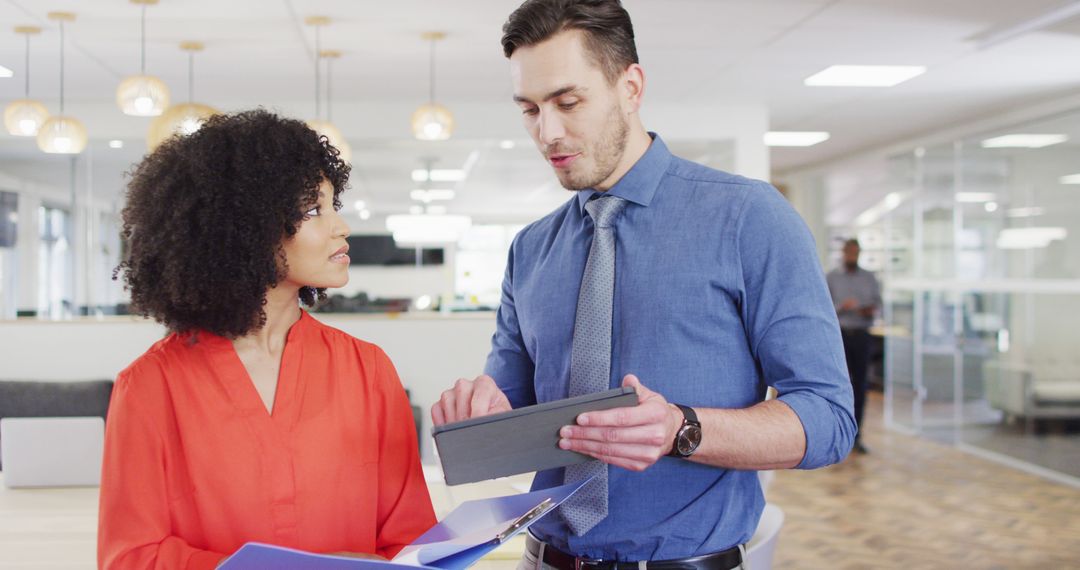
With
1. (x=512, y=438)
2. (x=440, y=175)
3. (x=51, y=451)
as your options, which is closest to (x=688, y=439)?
(x=512, y=438)

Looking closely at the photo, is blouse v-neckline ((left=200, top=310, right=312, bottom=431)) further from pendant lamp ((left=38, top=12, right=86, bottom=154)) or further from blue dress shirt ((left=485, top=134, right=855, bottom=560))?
pendant lamp ((left=38, top=12, right=86, bottom=154))

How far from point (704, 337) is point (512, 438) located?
0.37 m

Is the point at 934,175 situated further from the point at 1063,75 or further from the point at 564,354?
the point at 564,354

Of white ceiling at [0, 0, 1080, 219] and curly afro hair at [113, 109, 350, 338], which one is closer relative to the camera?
curly afro hair at [113, 109, 350, 338]

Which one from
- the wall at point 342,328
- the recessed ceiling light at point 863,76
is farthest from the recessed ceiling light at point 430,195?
the recessed ceiling light at point 863,76

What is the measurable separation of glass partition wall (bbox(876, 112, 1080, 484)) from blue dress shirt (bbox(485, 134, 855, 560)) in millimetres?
6120

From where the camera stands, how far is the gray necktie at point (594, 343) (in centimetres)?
132

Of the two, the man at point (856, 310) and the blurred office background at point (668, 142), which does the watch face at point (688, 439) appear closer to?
the blurred office background at point (668, 142)

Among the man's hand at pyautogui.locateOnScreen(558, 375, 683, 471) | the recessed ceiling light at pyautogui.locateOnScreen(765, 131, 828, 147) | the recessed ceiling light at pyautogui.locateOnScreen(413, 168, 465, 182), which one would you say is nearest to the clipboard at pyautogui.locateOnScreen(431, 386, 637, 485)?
the man's hand at pyautogui.locateOnScreen(558, 375, 683, 471)

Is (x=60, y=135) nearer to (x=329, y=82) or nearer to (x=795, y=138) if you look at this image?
(x=329, y=82)

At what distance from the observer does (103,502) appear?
1.22 m

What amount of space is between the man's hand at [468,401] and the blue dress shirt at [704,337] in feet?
0.45

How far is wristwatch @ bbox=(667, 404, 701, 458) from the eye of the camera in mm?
1144

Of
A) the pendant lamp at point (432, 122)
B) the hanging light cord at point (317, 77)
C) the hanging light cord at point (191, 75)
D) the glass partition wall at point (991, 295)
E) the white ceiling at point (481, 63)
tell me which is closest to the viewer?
the white ceiling at point (481, 63)
